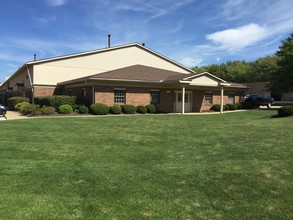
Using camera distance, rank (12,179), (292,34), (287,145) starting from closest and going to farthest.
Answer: (12,179) → (287,145) → (292,34)

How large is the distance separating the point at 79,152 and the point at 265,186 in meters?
5.11

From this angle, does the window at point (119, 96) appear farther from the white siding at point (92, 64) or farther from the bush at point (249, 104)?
the bush at point (249, 104)

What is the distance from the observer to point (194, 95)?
31.0 metres

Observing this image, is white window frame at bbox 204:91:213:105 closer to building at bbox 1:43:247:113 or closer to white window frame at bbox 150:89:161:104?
building at bbox 1:43:247:113

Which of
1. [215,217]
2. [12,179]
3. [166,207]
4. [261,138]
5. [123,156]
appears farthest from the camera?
[261,138]

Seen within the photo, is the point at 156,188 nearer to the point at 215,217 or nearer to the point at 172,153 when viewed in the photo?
the point at 215,217

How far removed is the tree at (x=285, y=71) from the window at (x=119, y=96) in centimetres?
1933

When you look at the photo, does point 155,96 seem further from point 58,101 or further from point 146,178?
point 146,178

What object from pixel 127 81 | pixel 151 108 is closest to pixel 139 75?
pixel 127 81

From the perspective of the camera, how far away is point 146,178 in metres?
6.32

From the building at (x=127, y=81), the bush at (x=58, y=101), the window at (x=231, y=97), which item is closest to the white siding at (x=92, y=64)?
the building at (x=127, y=81)

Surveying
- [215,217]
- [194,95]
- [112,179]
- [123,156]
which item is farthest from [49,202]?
[194,95]

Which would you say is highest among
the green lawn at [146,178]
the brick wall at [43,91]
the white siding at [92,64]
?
Answer: the white siding at [92,64]

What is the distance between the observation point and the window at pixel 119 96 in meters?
26.0
